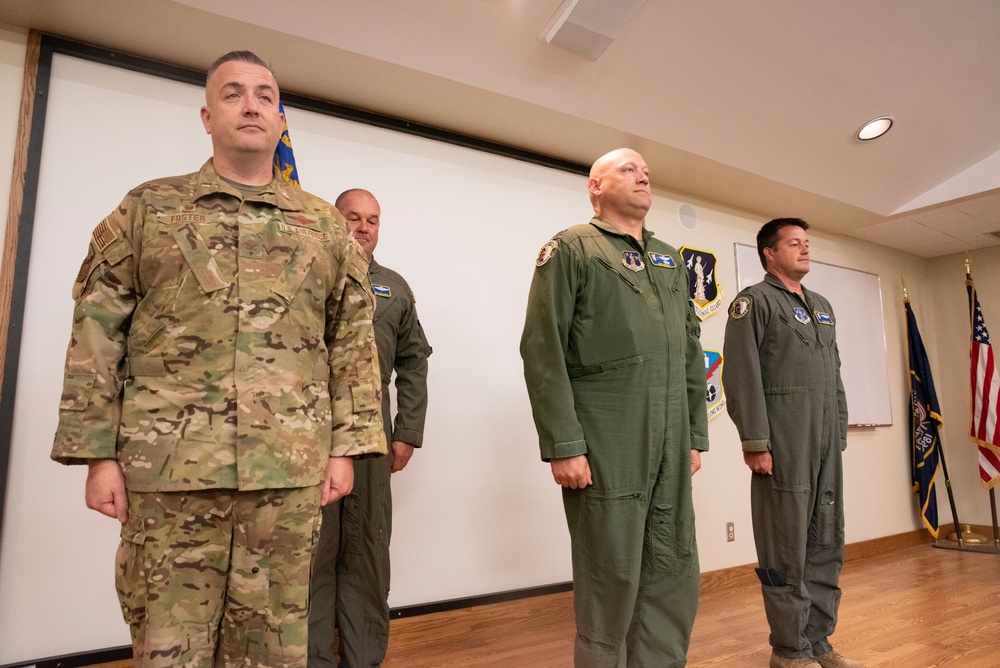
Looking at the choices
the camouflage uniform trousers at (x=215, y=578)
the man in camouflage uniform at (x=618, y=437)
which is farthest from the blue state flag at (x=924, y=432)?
the camouflage uniform trousers at (x=215, y=578)

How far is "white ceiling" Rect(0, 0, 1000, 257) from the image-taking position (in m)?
2.19

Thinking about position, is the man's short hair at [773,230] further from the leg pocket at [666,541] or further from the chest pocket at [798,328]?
the leg pocket at [666,541]

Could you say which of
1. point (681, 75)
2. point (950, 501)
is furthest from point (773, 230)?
point (950, 501)

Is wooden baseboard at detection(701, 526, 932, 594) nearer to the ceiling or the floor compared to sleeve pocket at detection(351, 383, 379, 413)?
nearer to the floor

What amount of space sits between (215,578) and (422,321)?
5.70 feet

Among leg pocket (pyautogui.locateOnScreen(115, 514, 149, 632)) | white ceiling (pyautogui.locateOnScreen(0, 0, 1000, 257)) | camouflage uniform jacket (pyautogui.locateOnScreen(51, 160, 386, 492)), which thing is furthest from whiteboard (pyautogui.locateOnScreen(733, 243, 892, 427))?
leg pocket (pyautogui.locateOnScreen(115, 514, 149, 632))

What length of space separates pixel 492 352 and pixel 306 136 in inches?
48.5

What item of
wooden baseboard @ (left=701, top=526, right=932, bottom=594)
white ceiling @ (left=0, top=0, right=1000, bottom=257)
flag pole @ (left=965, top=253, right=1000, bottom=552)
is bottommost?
wooden baseboard @ (left=701, top=526, right=932, bottom=594)

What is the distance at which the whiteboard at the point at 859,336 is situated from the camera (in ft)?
14.3

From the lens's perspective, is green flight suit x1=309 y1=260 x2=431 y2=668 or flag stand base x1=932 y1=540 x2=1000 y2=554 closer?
green flight suit x1=309 y1=260 x2=431 y2=668

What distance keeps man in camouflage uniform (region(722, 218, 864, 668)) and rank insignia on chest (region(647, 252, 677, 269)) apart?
572 mm

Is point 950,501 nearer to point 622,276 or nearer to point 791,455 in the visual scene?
point 791,455

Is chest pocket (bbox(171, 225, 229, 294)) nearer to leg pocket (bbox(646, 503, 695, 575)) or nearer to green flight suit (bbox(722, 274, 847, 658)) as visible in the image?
leg pocket (bbox(646, 503, 695, 575))

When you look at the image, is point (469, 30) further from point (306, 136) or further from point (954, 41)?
point (954, 41)
